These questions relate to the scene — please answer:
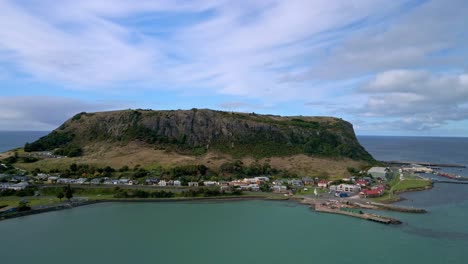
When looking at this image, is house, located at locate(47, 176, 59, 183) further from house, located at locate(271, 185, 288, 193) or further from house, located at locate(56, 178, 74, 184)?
house, located at locate(271, 185, 288, 193)

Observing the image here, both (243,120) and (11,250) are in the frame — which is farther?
(243,120)

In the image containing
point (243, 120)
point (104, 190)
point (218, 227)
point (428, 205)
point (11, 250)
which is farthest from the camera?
point (243, 120)

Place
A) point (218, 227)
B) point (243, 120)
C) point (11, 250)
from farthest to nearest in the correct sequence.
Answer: point (243, 120) < point (218, 227) < point (11, 250)

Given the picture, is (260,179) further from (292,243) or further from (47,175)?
(47,175)

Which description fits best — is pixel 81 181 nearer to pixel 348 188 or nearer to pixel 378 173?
pixel 348 188

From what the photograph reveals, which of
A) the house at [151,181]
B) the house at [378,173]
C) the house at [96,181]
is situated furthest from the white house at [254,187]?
the house at [378,173]

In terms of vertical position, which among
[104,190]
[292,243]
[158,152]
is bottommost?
[292,243]

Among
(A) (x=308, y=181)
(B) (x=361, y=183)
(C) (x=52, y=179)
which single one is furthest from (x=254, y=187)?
(C) (x=52, y=179)

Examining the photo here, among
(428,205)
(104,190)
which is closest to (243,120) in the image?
(104,190)
